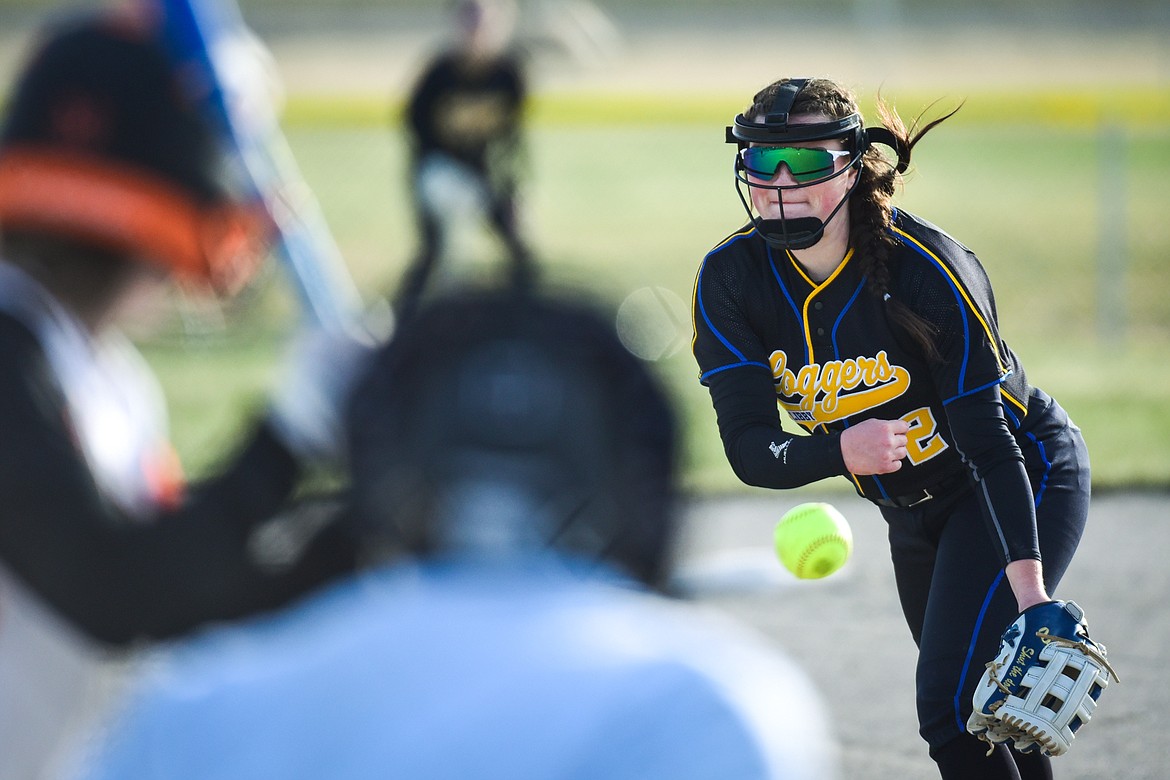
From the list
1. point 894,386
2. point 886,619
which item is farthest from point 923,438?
point 886,619

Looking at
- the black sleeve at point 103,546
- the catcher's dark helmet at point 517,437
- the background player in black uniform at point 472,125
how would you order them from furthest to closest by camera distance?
the background player in black uniform at point 472,125 → the black sleeve at point 103,546 → the catcher's dark helmet at point 517,437

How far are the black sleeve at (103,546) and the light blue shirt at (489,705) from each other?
28cm

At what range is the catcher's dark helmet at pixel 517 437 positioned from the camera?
153 cm

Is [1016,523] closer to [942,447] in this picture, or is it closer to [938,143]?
[942,447]

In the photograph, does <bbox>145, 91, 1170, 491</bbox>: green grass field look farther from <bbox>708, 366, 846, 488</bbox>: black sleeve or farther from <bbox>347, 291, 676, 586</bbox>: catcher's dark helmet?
<bbox>708, 366, 846, 488</bbox>: black sleeve

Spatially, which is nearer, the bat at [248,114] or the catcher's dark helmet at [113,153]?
the catcher's dark helmet at [113,153]

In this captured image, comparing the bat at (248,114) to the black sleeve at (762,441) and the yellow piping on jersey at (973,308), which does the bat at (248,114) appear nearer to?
the black sleeve at (762,441)

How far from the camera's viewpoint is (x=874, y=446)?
3.31 metres

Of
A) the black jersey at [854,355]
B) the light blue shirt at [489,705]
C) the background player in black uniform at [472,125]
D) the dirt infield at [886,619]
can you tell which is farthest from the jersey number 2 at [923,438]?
the background player in black uniform at [472,125]

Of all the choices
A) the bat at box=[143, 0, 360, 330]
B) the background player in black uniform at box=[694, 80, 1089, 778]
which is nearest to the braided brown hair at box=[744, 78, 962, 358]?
the background player in black uniform at box=[694, 80, 1089, 778]

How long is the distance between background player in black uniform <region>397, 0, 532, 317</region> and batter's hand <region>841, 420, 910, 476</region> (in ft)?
Result: 24.1

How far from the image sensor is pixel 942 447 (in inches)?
140

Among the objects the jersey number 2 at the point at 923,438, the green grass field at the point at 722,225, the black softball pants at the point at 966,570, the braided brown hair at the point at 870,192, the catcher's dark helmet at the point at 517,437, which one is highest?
the catcher's dark helmet at the point at 517,437

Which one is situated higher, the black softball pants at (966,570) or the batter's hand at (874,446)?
the batter's hand at (874,446)
